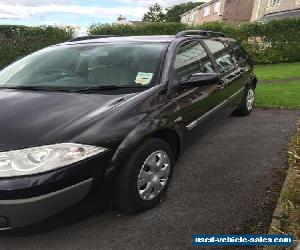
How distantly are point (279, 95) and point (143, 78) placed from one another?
19.2 feet

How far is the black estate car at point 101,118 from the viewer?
2.71 metres

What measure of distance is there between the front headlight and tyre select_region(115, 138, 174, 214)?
0.50m

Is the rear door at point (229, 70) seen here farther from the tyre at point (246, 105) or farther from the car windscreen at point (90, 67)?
the car windscreen at point (90, 67)

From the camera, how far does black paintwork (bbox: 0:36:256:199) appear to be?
108 inches

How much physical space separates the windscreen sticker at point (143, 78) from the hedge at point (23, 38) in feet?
46.4

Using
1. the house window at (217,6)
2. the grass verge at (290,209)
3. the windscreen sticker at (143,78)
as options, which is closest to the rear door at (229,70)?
the windscreen sticker at (143,78)

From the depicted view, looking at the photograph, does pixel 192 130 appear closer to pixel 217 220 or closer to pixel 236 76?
pixel 217 220

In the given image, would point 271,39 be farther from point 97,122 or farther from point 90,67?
point 97,122

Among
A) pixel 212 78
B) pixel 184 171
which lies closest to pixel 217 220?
pixel 184 171

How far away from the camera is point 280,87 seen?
9.97m

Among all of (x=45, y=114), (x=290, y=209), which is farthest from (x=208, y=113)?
(x=45, y=114)

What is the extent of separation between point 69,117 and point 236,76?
3.33m

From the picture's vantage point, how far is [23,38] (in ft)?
57.0

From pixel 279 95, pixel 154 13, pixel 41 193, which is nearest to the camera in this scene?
pixel 41 193
